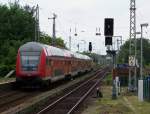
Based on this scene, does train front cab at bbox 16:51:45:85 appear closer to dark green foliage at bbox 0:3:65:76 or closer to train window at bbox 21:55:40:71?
train window at bbox 21:55:40:71

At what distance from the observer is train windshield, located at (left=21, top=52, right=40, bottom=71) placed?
38906 mm

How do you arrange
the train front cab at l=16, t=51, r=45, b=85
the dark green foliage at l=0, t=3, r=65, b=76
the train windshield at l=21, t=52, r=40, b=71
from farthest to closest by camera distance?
1. the dark green foliage at l=0, t=3, r=65, b=76
2. the train windshield at l=21, t=52, r=40, b=71
3. the train front cab at l=16, t=51, r=45, b=85

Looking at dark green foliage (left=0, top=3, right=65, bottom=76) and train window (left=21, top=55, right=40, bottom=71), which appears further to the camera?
dark green foliage (left=0, top=3, right=65, bottom=76)

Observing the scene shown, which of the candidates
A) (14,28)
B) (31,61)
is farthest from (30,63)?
(14,28)

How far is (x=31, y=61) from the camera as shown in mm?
39031

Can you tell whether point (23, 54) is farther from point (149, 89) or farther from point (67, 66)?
point (67, 66)

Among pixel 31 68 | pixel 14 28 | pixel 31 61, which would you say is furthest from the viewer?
pixel 14 28

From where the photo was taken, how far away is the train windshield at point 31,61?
3891cm

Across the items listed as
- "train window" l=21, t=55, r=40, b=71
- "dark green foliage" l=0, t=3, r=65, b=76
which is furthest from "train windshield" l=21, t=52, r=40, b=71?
"dark green foliage" l=0, t=3, r=65, b=76

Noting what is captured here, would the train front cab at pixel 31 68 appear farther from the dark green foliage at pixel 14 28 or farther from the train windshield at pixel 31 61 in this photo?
the dark green foliage at pixel 14 28

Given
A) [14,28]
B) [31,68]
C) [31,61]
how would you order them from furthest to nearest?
[14,28] < [31,61] < [31,68]

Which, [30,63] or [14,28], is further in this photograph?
[14,28]

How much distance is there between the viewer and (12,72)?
2304 inches

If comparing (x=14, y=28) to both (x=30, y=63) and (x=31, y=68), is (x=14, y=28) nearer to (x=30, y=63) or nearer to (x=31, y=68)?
(x=30, y=63)
